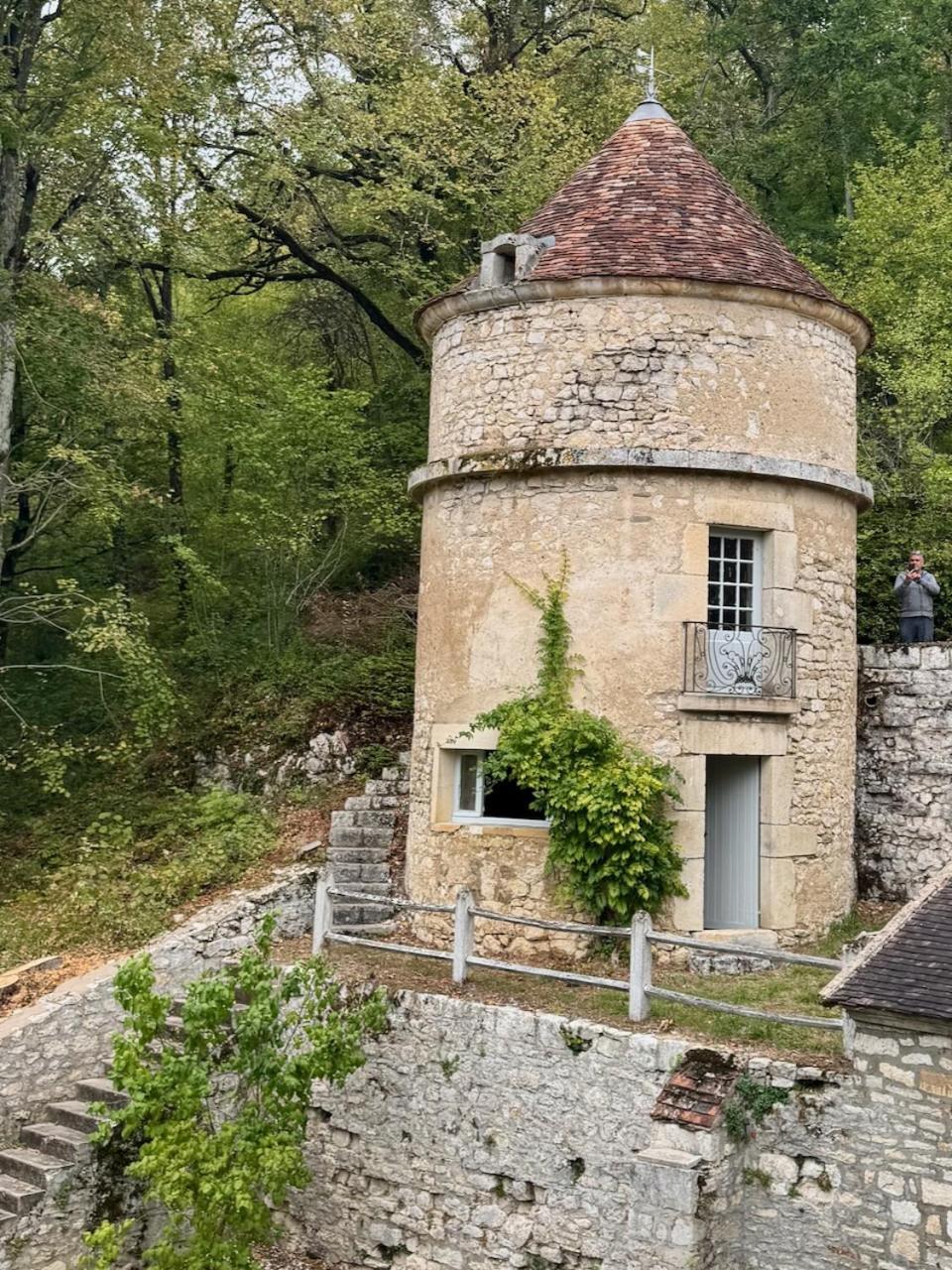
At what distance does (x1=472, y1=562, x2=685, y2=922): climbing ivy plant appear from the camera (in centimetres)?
1046

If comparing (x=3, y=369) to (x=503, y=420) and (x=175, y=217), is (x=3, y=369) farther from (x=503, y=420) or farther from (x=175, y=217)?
(x=503, y=420)

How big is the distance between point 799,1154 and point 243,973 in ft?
13.3

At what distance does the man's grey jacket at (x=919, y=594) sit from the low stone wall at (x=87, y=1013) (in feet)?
25.2

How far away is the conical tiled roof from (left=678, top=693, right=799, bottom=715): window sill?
3900 mm

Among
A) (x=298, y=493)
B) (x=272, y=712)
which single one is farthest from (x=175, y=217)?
(x=272, y=712)

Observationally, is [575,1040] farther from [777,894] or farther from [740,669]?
[740,669]

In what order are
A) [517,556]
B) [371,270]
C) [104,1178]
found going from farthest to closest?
1. [371,270]
2. [517,556]
3. [104,1178]

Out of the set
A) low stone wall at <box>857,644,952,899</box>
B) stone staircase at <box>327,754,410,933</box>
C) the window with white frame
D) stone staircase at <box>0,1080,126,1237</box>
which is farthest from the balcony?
stone staircase at <box>0,1080,126,1237</box>

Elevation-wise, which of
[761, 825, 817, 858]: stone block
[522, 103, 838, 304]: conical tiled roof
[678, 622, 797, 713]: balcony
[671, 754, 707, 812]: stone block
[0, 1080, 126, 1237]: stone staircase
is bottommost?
[0, 1080, 126, 1237]: stone staircase

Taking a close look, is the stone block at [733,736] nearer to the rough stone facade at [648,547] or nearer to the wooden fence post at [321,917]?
the rough stone facade at [648,547]

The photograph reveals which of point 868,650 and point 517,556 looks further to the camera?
point 868,650

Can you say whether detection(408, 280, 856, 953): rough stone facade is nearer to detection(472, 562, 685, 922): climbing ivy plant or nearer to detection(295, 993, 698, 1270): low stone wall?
detection(472, 562, 685, 922): climbing ivy plant

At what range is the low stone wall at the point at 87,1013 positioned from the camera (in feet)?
34.3

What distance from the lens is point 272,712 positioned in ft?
51.8
